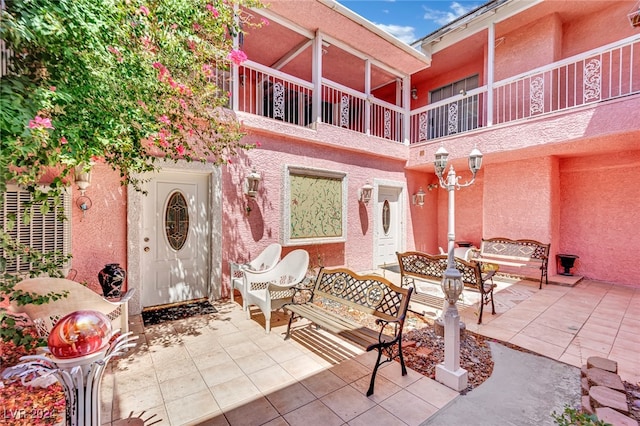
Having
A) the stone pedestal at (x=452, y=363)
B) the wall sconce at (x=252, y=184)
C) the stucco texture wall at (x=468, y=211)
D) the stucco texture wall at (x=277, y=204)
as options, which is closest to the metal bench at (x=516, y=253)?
the stucco texture wall at (x=468, y=211)

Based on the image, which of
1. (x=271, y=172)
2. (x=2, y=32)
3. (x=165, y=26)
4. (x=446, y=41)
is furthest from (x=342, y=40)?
(x=2, y=32)

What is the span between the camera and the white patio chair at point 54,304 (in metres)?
3.05

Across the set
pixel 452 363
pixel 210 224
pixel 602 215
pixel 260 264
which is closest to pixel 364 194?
pixel 260 264

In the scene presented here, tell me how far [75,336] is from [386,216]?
27.1 ft

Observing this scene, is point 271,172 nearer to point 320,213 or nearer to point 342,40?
point 320,213

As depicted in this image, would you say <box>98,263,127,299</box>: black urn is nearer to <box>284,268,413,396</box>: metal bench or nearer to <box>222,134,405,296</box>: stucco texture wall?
<box>222,134,405,296</box>: stucco texture wall

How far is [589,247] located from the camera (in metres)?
7.45

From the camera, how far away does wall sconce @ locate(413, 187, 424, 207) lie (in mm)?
9145

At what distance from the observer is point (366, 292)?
355 cm

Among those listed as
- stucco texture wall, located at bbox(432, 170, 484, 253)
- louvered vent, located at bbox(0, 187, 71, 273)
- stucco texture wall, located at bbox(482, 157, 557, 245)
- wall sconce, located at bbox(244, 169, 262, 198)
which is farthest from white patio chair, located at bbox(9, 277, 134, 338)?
stucco texture wall, located at bbox(432, 170, 484, 253)

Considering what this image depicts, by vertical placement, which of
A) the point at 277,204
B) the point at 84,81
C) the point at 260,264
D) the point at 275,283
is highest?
the point at 84,81

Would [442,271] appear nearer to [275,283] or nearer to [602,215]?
[275,283]

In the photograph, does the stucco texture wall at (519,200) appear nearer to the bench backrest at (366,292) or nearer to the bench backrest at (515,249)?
A: the bench backrest at (515,249)

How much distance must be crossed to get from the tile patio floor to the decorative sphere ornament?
1.33 m
